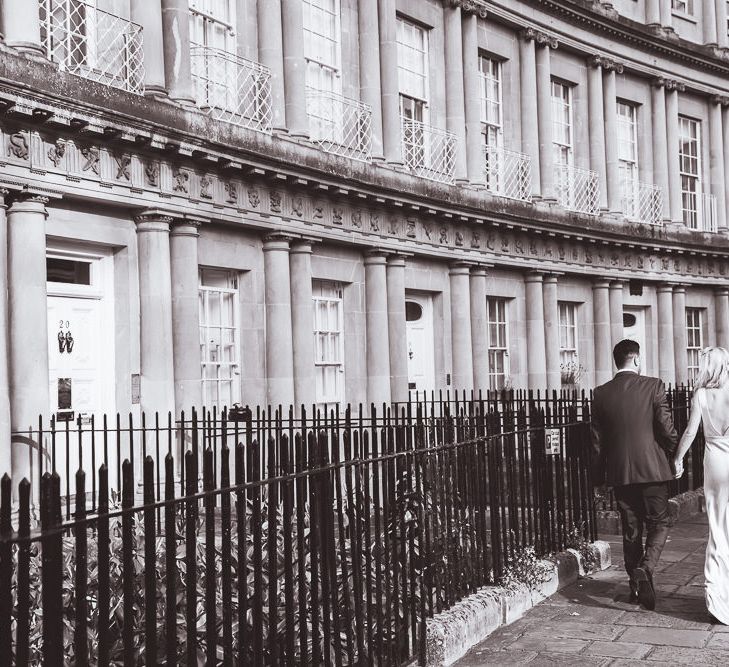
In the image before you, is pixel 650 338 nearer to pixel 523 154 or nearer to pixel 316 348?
pixel 523 154

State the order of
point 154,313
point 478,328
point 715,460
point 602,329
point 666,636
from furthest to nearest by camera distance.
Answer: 1. point 602,329
2. point 478,328
3. point 154,313
4. point 715,460
5. point 666,636

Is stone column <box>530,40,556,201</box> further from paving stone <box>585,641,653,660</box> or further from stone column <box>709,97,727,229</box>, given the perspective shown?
paving stone <box>585,641,653,660</box>

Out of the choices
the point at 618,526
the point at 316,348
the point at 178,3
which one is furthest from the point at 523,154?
the point at 618,526

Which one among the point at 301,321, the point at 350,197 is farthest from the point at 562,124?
the point at 301,321

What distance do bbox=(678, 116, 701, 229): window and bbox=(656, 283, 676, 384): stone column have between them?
2.19 meters

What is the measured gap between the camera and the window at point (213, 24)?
14.6 m

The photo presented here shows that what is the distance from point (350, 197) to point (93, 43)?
201 inches

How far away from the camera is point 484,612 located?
22.5 ft

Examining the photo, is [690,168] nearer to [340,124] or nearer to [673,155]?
[673,155]

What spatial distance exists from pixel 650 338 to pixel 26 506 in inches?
955

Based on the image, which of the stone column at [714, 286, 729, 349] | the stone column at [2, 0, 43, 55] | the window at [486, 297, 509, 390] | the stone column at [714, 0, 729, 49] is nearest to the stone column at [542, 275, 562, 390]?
the window at [486, 297, 509, 390]

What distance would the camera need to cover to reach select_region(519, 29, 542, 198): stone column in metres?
22.1

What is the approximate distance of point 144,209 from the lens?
12930 mm

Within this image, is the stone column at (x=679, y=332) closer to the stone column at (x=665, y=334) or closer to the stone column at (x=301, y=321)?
the stone column at (x=665, y=334)
